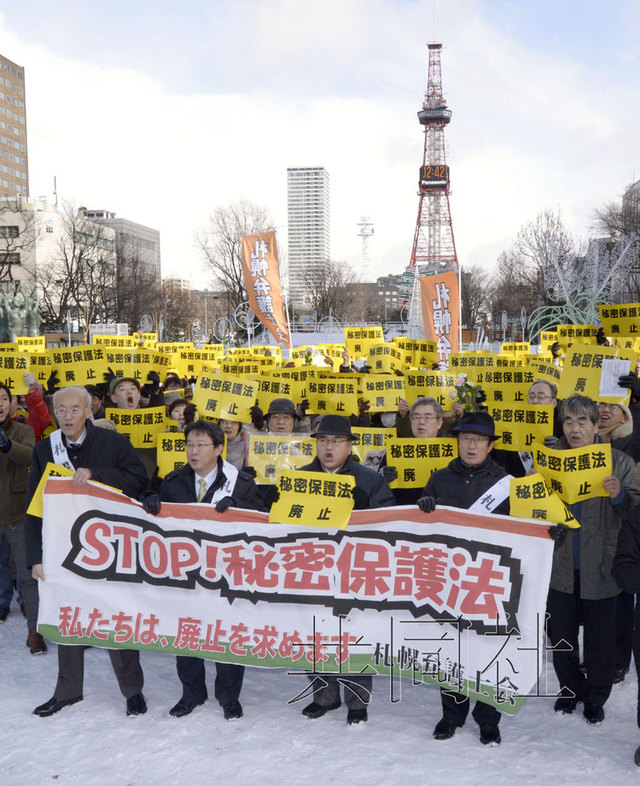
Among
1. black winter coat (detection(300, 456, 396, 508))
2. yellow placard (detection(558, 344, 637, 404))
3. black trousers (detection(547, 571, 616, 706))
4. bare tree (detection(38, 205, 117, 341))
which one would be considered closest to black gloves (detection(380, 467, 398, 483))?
black winter coat (detection(300, 456, 396, 508))

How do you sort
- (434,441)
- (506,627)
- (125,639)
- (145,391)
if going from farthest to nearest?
(145,391) < (434,441) < (125,639) < (506,627)

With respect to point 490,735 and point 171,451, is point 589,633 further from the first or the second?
point 171,451

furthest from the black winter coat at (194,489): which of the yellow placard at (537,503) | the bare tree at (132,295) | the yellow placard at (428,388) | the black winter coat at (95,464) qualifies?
the bare tree at (132,295)

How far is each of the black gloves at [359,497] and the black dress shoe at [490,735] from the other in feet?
4.50

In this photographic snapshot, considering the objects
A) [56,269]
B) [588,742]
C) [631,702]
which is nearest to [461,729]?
[588,742]

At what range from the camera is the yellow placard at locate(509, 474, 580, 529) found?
11.9 ft

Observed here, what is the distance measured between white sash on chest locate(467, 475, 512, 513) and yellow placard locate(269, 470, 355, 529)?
0.70 metres

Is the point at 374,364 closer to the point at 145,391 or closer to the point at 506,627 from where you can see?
the point at 145,391

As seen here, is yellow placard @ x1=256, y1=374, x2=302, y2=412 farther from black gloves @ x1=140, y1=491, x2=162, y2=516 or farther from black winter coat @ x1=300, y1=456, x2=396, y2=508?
black gloves @ x1=140, y1=491, x2=162, y2=516

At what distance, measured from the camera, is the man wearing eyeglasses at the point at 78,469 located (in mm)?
4078

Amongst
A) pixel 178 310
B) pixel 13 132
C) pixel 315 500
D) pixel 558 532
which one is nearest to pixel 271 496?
pixel 315 500

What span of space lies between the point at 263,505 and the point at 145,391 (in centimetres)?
474

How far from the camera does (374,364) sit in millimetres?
9992

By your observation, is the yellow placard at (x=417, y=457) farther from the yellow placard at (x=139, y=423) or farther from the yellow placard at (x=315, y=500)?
the yellow placard at (x=139, y=423)
